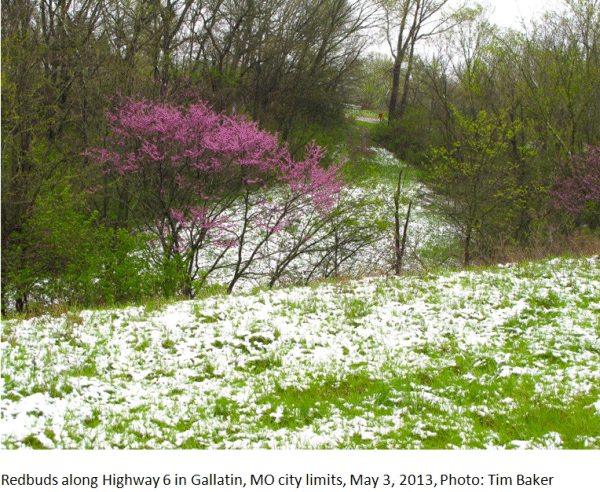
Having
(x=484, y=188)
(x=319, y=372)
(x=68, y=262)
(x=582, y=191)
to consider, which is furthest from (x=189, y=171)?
(x=582, y=191)

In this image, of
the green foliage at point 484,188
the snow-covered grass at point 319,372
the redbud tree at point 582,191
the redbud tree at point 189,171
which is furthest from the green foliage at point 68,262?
the redbud tree at point 582,191

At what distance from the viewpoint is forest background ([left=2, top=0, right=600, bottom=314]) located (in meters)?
9.70

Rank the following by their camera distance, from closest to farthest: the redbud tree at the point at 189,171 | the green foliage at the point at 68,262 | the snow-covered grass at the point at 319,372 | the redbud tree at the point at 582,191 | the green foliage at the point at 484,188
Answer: the snow-covered grass at the point at 319,372
the green foliage at the point at 68,262
the redbud tree at the point at 189,171
the redbud tree at the point at 582,191
the green foliage at the point at 484,188

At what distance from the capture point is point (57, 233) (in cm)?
932

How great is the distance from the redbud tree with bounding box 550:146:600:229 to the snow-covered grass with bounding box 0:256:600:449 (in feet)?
23.0

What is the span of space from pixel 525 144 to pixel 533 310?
39.5 ft

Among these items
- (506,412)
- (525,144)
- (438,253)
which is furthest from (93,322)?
(525,144)

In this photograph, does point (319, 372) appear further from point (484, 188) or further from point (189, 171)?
point (484, 188)

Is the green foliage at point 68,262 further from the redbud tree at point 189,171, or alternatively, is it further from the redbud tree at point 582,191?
the redbud tree at point 582,191

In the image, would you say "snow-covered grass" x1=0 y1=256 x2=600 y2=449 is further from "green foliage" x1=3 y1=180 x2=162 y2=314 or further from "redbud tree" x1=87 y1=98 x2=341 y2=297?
"redbud tree" x1=87 y1=98 x2=341 y2=297

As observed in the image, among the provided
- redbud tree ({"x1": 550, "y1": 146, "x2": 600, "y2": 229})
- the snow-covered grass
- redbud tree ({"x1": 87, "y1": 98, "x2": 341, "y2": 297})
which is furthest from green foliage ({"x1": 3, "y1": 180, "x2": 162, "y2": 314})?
redbud tree ({"x1": 550, "y1": 146, "x2": 600, "y2": 229})

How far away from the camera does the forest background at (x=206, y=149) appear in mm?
9703

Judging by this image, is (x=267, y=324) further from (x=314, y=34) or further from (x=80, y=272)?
(x=314, y=34)

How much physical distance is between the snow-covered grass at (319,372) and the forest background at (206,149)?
10.3ft
